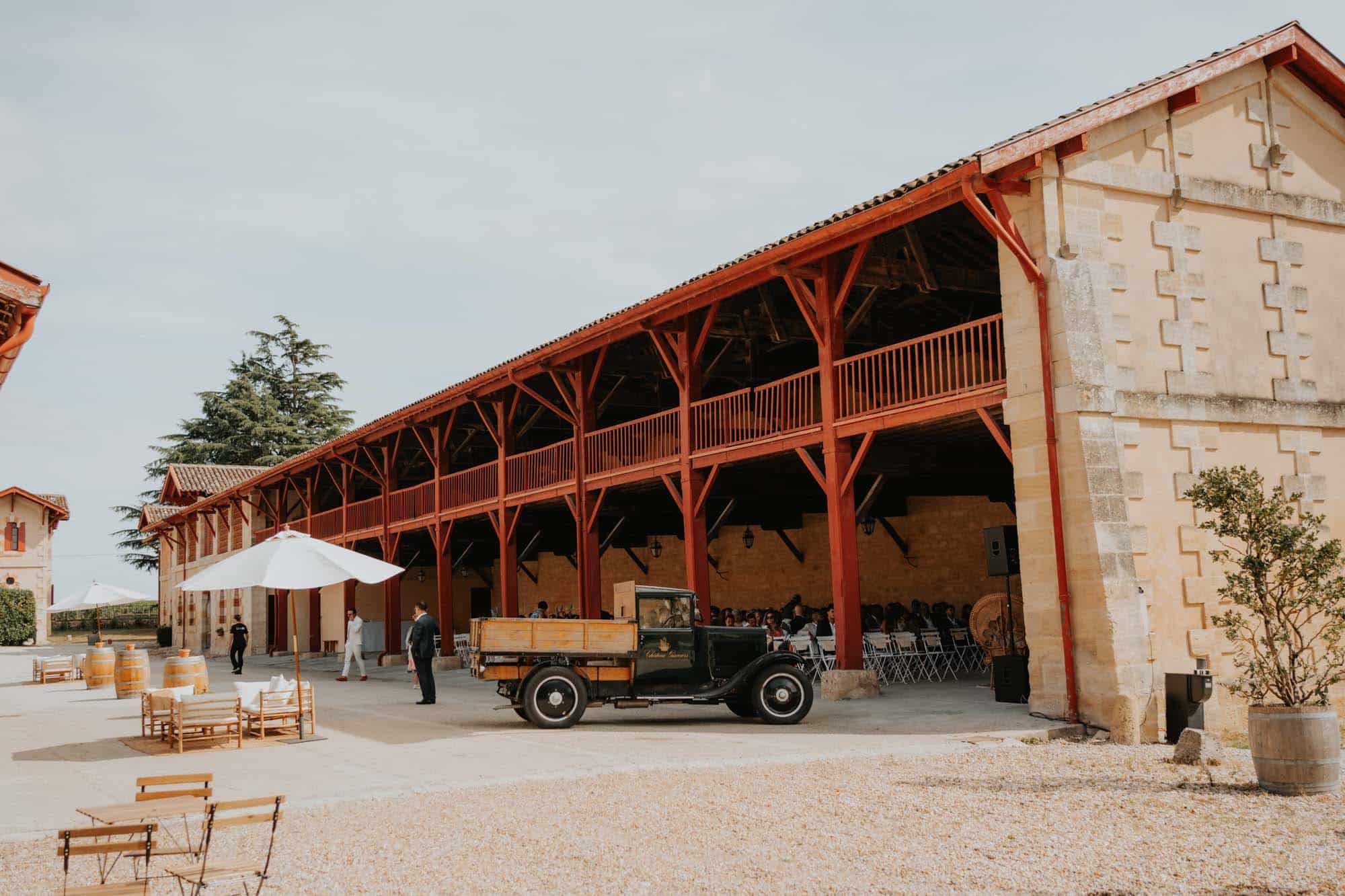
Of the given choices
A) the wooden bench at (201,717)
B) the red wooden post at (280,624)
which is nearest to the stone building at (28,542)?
the red wooden post at (280,624)

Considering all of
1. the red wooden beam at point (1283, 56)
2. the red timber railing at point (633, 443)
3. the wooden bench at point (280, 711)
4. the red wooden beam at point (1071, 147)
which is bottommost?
the wooden bench at point (280, 711)

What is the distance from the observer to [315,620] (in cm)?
3409

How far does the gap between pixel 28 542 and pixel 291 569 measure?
1789 inches

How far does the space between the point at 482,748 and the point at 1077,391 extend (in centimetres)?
639

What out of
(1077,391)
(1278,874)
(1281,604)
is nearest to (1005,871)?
(1278,874)

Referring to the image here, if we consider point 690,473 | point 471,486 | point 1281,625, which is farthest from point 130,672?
point 1281,625

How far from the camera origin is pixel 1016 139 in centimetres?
1119

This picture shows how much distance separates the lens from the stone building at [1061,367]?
36.8ft

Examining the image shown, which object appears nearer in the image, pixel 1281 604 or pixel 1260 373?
pixel 1281 604

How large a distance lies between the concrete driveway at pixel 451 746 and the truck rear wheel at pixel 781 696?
0.19 metres

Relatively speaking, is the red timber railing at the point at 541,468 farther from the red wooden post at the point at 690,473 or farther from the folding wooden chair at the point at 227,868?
the folding wooden chair at the point at 227,868

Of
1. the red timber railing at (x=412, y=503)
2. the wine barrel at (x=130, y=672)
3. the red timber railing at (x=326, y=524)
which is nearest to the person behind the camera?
the wine barrel at (x=130, y=672)

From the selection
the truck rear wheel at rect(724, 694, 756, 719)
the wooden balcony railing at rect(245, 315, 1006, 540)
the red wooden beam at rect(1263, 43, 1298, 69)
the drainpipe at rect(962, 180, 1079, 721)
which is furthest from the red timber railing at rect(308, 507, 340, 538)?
the red wooden beam at rect(1263, 43, 1298, 69)

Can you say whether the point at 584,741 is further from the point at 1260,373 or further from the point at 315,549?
the point at 1260,373
